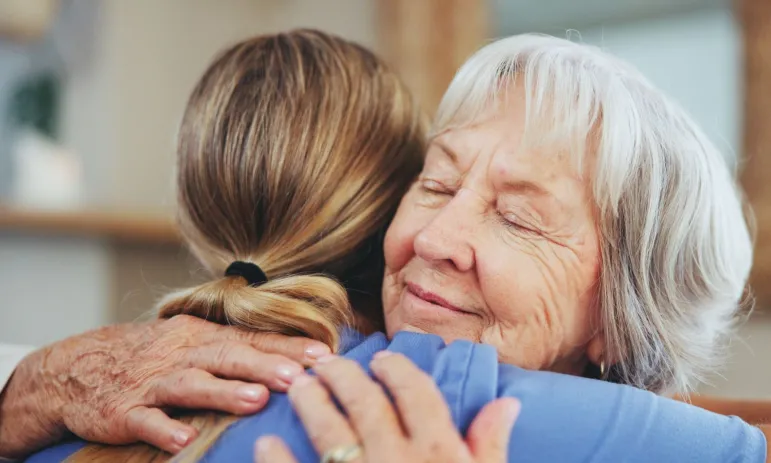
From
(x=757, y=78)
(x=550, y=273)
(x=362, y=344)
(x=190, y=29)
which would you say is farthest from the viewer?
(x=190, y=29)

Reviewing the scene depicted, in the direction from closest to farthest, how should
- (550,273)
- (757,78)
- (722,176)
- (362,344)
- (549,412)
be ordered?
1. (549,412)
2. (362,344)
3. (550,273)
4. (722,176)
5. (757,78)

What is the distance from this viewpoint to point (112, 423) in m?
0.94

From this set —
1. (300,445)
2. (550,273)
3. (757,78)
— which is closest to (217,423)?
(300,445)

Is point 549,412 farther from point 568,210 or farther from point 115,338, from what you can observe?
point 115,338

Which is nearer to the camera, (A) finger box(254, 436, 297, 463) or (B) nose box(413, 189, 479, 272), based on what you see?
(A) finger box(254, 436, 297, 463)

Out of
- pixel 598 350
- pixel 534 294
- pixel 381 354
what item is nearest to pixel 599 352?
pixel 598 350

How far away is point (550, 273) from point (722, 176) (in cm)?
36

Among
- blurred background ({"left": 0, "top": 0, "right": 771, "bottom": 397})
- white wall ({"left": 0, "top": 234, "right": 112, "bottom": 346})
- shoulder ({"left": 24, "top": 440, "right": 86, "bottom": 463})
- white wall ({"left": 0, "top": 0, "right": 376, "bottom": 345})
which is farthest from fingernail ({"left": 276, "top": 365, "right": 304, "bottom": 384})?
white wall ({"left": 0, "top": 234, "right": 112, "bottom": 346})

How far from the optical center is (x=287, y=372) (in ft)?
2.85

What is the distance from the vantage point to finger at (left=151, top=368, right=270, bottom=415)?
2.79 ft

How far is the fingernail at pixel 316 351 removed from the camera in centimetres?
91

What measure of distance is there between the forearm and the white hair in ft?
2.30

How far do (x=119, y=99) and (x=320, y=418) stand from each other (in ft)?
9.14

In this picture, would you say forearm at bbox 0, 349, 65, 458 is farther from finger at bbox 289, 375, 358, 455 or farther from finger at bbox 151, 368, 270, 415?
finger at bbox 289, 375, 358, 455
